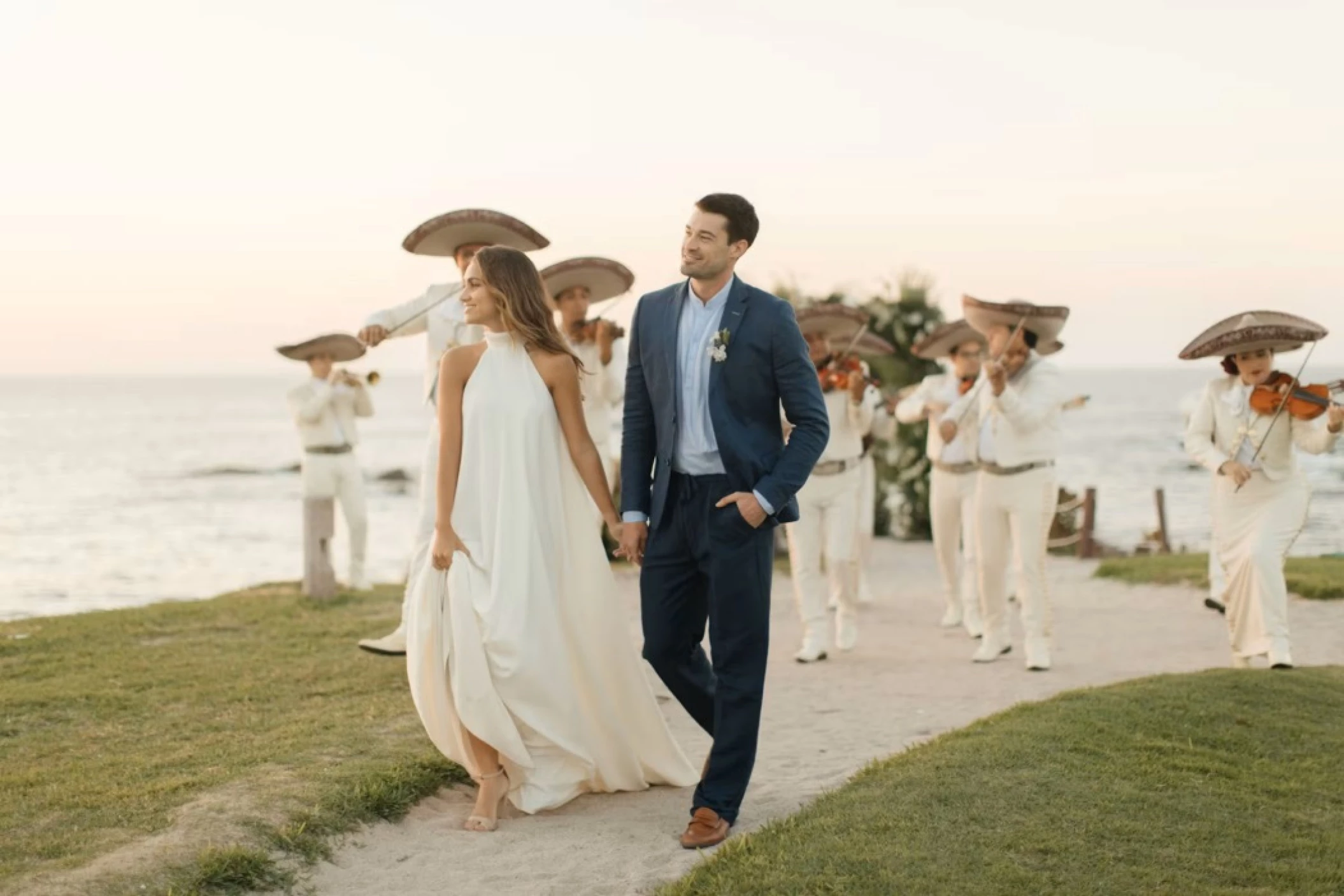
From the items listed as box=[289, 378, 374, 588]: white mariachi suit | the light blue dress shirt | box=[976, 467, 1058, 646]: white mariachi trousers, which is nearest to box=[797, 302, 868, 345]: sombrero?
box=[976, 467, 1058, 646]: white mariachi trousers

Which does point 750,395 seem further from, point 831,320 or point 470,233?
point 831,320

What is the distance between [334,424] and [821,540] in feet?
21.4

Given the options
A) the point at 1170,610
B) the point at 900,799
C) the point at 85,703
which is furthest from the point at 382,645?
the point at 1170,610

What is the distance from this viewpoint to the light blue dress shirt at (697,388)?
6.09 m

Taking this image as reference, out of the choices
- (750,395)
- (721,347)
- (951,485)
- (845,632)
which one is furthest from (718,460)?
(951,485)

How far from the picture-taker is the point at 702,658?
6.57m

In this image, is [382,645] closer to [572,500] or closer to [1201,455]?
[572,500]

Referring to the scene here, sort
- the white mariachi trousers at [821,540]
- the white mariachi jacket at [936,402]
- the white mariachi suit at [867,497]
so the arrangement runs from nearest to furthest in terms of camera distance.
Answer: the white mariachi trousers at [821,540]
the white mariachi jacket at [936,402]
the white mariachi suit at [867,497]

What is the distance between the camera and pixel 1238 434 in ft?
33.1

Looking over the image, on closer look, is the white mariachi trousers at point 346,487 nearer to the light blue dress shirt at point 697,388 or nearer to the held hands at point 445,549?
the held hands at point 445,549

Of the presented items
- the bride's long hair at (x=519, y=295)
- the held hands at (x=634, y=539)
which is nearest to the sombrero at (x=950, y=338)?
the bride's long hair at (x=519, y=295)

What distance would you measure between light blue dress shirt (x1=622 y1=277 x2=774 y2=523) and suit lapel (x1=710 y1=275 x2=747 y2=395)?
0.02 m

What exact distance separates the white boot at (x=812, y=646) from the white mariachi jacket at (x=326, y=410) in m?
6.10

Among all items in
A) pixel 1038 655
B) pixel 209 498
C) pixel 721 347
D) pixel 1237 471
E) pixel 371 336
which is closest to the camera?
pixel 721 347
